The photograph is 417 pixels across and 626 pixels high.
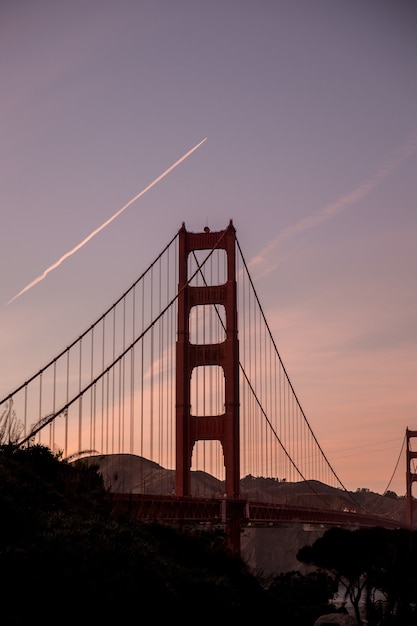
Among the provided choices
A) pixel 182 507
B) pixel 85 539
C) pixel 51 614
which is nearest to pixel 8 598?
pixel 51 614

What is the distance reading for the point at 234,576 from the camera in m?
32.8

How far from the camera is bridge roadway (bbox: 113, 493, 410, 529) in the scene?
4131 cm

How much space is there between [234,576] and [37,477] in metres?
7.05

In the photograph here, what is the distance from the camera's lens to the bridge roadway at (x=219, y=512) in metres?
41.3

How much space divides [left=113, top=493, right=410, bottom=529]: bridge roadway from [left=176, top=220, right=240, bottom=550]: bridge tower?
3.44 ft

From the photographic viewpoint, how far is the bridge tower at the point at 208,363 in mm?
60781

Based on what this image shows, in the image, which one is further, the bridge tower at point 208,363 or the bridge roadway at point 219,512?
the bridge tower at point 208,363

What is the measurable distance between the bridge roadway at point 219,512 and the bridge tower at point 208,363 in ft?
3.44

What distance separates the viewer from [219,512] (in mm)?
56531

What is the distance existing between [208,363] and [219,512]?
34.6 ft

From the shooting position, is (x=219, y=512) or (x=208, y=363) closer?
(x=219, y=512)

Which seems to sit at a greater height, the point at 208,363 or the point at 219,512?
the point at 208,363

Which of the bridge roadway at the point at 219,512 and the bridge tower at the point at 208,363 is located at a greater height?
the bridge tower at the point at 208,363

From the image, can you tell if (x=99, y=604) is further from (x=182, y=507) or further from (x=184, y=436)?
(x=184, y=436)
